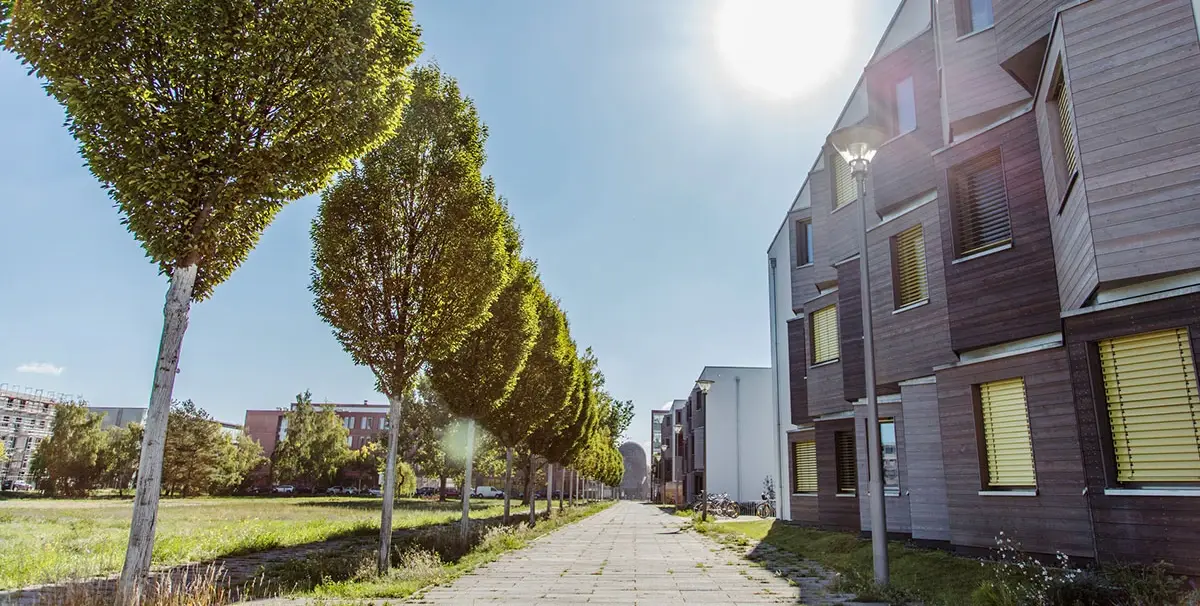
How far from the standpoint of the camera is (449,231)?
41.3 feet

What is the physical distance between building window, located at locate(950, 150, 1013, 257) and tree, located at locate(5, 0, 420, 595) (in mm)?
10627

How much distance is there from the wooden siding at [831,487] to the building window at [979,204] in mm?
8166

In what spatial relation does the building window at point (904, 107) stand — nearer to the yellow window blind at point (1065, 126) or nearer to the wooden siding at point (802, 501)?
the yellow window blind at point (1065, 126)

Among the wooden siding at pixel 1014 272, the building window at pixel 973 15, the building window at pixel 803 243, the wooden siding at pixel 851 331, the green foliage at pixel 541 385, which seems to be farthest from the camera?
the building window at pixel 803 243

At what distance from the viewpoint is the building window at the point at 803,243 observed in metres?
24.7

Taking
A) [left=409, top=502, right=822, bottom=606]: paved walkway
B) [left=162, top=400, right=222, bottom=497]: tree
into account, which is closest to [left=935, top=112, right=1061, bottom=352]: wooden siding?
[left=409, top=502, right=822, bottom=606]: paved walkway

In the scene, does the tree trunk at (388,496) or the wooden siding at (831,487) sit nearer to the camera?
the tree trunk at (388,496)

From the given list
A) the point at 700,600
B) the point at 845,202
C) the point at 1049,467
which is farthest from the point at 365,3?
the point at 845,202

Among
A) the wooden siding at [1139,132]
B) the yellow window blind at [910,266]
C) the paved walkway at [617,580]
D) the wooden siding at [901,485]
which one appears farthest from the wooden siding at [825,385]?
the wooden siding at [1139,132]

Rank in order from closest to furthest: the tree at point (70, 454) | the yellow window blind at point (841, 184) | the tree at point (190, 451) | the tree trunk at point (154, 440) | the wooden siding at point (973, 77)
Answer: the tree trunk at point (154, 440) → the wooden siding at point (973, 77) → the yellow window blind at point (841, 184) → the tree at point (190, 451) → the tree at point (70, 454)

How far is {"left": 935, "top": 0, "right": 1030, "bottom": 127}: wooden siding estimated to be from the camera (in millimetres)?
12219

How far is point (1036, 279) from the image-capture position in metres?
11.2

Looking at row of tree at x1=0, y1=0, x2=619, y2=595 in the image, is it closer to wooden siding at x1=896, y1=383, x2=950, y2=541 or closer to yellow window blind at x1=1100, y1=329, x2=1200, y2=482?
yellow window blind at x1=1100, y1=329, x2=1200, y2=482

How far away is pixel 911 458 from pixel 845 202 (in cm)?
800
